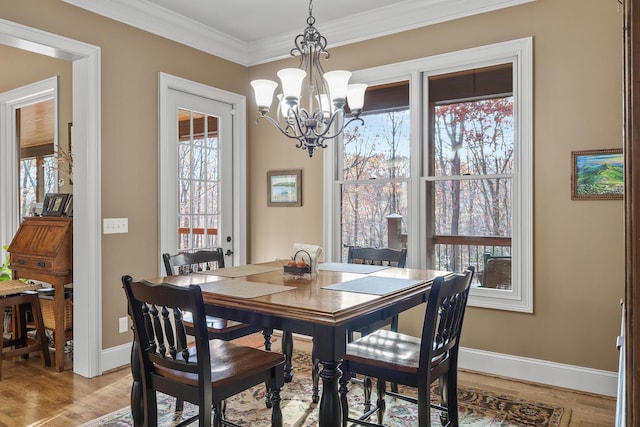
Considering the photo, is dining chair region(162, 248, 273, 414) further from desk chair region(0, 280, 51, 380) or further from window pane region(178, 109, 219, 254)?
desk chair region(0, 280, 51, 380)

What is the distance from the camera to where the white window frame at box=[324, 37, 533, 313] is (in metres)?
3.25

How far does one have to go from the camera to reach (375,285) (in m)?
2.31

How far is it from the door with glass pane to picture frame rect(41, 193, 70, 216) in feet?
2.76

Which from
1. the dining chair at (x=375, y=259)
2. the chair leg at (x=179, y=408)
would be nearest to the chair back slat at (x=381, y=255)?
the dining chair at (x=375, y=259)

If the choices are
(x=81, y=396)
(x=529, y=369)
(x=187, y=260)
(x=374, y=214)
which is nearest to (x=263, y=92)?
(x=187, y=260)

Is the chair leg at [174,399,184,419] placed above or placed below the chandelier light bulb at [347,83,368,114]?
below

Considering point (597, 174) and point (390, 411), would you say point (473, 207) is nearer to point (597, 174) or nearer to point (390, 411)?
point (597, 174)

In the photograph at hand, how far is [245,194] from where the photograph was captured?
15.3 ft

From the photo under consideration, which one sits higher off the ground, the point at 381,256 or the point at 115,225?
the point at 115,225

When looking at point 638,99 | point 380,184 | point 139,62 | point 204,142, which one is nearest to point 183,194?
point 204,142

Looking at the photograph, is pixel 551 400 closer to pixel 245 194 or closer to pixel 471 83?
pixel 471 83

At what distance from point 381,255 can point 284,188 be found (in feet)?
5.16

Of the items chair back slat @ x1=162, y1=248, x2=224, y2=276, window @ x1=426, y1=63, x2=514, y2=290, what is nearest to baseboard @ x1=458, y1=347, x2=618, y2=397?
window @ x1=426, y1=63, x2=514, y2=290

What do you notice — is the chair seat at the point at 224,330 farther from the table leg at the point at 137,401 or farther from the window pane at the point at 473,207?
the window pane at the point at 473,207
